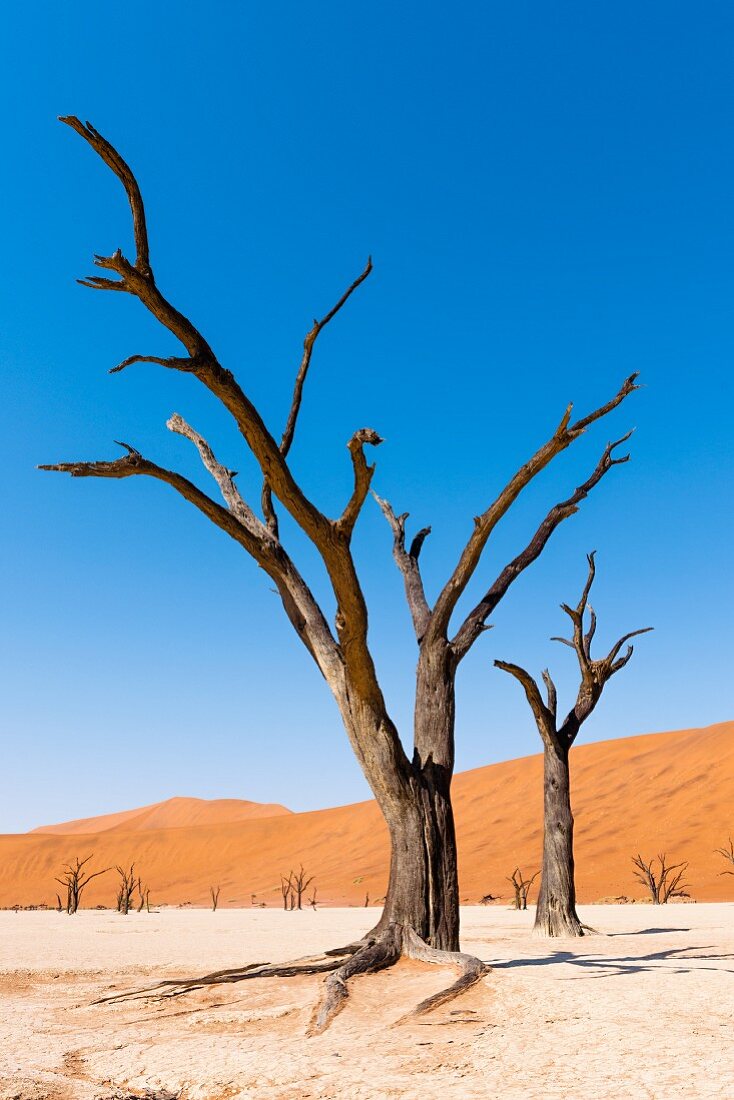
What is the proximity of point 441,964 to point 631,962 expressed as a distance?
2574 millimetres

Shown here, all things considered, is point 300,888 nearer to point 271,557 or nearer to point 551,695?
point 551,695

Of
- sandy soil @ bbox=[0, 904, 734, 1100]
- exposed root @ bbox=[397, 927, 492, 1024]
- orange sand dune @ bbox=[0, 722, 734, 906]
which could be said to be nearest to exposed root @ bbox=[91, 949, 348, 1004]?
sandy soil @ bbox=[0, 904, 734, 1100]

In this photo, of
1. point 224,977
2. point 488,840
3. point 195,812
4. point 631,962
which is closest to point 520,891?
point 488,840

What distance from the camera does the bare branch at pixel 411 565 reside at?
9.56 meters

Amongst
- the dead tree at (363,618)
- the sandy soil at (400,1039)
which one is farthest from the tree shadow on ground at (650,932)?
the dead tree at (363,618)

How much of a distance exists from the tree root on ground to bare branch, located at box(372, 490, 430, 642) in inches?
116

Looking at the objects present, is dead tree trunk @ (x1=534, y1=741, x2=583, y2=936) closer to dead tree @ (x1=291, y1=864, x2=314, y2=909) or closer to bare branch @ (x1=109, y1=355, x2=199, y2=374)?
bare branch @ (x1=109, y1=355, x2=199, y2=374)

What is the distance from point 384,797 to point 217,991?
2.09 meters

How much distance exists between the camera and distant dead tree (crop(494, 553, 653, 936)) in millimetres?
13070

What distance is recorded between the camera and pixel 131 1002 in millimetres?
7398

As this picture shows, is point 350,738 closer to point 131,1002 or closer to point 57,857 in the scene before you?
point 131,1002

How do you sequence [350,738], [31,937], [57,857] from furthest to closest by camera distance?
[57,857] → [31,937] → [350,738]

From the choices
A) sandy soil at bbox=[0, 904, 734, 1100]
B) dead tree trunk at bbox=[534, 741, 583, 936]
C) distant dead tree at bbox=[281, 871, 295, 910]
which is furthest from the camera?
distant dead tree at bbox=[281, 871, 295, 910]

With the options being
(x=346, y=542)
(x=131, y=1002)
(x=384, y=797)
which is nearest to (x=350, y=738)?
(x=384, y=797)
